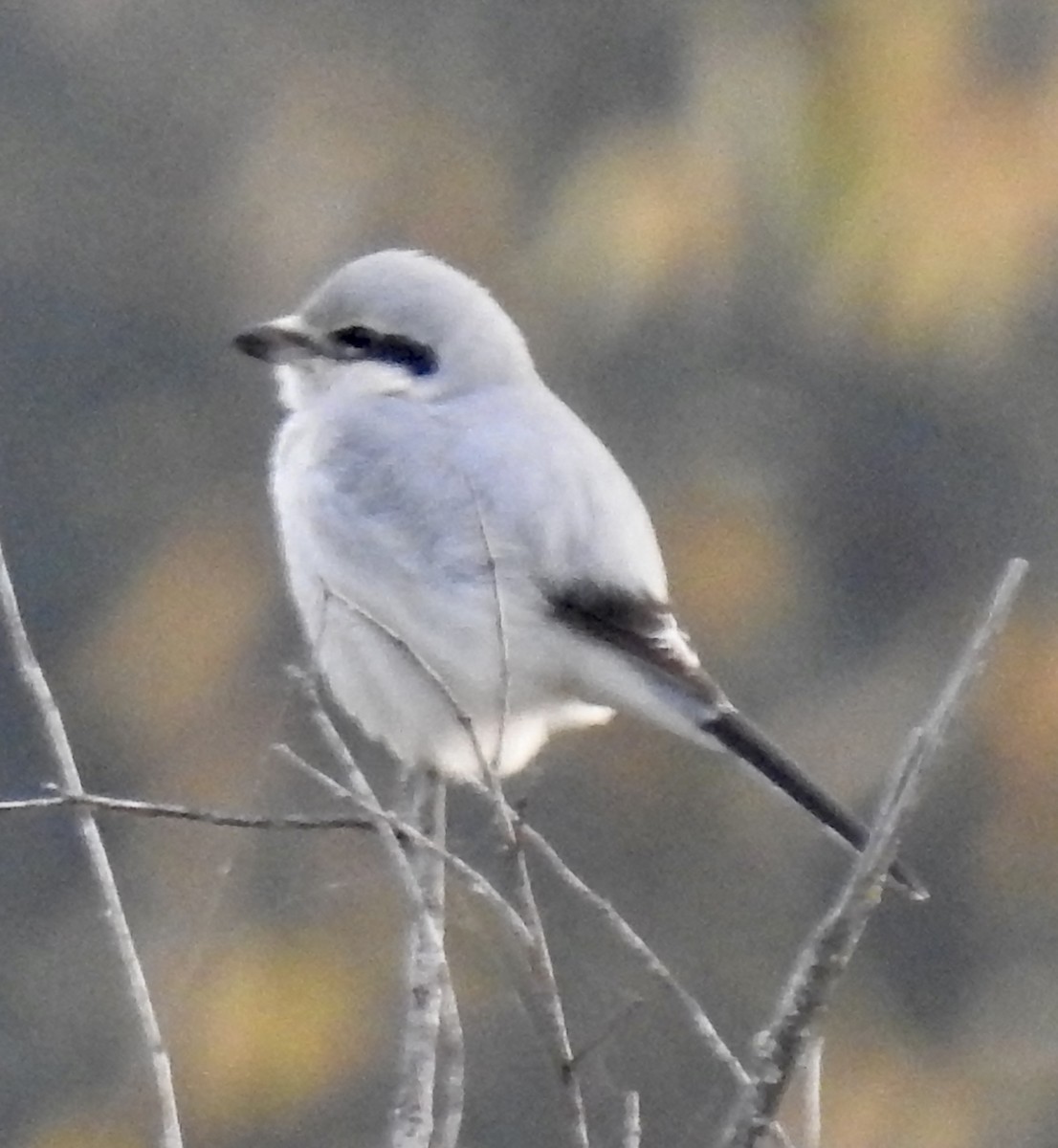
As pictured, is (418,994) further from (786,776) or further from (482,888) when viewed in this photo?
(786,776)

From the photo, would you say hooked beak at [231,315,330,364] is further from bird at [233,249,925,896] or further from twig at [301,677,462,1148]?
twig at [301,677,462,1148]

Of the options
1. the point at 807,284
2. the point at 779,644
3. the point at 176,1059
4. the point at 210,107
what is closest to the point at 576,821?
the point at 779,644

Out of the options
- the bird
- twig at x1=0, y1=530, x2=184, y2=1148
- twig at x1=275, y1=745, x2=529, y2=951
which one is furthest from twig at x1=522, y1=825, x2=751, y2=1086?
the bird

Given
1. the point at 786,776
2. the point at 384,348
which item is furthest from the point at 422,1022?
the point at 384,348

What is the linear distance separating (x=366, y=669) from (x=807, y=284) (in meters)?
1.02

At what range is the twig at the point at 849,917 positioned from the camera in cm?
50

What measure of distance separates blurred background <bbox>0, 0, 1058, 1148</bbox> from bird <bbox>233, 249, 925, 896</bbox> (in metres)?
0.79

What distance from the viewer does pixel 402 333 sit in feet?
3.38

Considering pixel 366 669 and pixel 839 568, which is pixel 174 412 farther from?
pixel 366 669

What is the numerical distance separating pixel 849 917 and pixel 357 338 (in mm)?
583

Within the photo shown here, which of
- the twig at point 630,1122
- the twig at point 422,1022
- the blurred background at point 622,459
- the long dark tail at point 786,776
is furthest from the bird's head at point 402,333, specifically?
the blurred background at point 622,459

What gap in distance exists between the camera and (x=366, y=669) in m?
1.02

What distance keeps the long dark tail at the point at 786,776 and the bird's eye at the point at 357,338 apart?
0.27m

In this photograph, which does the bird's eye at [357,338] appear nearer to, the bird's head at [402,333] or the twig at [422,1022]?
the bird's head at [402,333]
